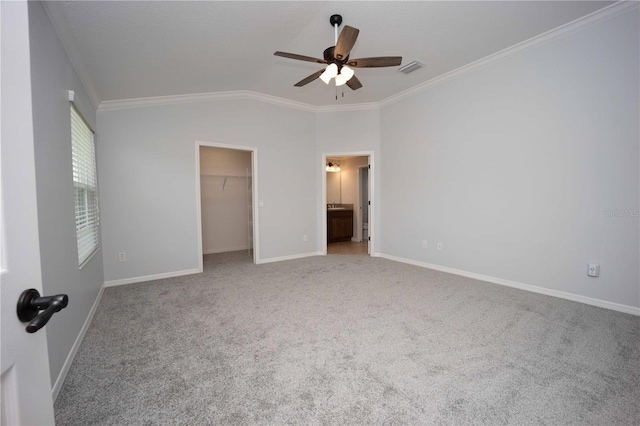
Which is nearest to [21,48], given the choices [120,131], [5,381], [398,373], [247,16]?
[5,381]

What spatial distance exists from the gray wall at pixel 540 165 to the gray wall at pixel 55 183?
438 centimetres

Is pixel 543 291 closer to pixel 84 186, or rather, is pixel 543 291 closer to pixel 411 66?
pixel 411 66

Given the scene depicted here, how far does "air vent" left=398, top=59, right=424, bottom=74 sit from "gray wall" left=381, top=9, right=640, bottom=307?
64 centimetres

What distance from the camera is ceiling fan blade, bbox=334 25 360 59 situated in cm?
221

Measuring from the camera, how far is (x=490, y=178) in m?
3.65

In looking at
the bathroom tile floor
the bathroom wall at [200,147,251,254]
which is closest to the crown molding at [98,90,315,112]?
the bathroom wall at [200,147,251,254]

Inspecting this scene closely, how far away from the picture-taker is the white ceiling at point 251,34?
2.30 m

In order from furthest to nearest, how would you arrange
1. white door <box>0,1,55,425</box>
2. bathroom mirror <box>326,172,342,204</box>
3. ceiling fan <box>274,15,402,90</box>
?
bathroom mirror <box>326,172,342,204</box>, ceiling fan <box>274,15,402,90</box>, white door <box>0,1,55,425</box>

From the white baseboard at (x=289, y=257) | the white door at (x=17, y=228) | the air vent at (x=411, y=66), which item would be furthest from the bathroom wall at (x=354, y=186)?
the white door at (x=17, y=228)

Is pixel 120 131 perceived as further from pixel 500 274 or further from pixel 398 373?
pixel 500 274

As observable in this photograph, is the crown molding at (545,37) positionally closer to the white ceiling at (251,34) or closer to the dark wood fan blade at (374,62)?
the white ceiling at (251,34)

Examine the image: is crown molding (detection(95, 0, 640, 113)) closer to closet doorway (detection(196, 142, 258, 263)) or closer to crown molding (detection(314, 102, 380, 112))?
crown molding (detection(314, 102, 380, 112))

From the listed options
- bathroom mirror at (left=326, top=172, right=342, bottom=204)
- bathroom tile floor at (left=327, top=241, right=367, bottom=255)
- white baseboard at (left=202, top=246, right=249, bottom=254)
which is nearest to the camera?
bathroom tile floor at (left=327, top=241, right=367, bottom=255)

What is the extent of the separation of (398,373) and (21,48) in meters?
2.19
